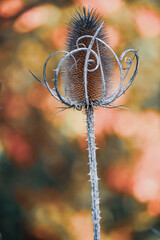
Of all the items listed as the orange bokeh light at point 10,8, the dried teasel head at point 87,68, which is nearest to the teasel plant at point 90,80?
the dried teasel head at point 87,68

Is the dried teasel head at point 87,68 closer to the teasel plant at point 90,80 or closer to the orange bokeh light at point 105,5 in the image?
the teasel plant at point 90,80

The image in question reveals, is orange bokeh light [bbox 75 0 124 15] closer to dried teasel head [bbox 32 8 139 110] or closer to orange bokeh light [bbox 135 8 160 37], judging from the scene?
orange bokeh light [bbox 135 8 160 37]

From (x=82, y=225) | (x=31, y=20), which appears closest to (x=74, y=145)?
(x=82, y=225)

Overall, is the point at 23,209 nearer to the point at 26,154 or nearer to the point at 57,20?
the point at 26,154

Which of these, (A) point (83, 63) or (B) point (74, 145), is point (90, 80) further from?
(B) point (74, 145)

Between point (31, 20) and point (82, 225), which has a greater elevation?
point (31, 20)

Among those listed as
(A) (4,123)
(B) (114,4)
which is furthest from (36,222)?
(B) (114,4)

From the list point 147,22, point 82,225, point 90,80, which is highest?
point 147,22

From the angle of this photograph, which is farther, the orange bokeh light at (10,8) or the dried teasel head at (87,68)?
the orange bokeh light at (10,8)
